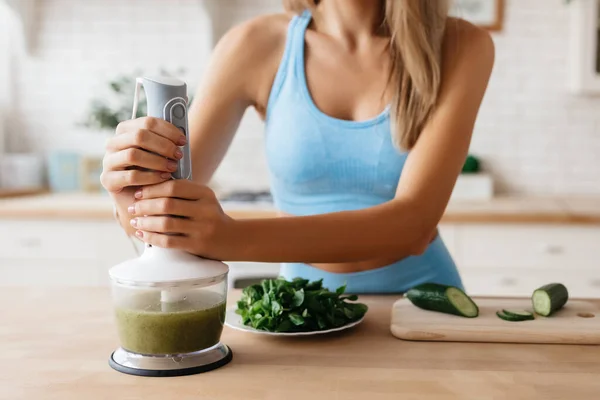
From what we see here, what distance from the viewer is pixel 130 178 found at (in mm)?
927

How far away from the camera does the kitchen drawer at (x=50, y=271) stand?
2734mm

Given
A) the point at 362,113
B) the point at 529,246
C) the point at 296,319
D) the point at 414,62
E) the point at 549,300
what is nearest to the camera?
the point at 296,319

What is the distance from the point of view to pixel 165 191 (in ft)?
2.92

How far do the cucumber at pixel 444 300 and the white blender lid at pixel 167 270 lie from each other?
13.7 inches

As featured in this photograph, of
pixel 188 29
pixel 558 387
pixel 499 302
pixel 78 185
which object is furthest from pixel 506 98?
pixel 558 387

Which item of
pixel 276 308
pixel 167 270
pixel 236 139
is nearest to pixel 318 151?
pixel 276 308

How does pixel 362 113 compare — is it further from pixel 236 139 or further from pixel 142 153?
pixel 236 139

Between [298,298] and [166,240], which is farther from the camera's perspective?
[298,298]

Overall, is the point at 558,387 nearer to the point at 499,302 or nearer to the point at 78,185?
the point at 499,302

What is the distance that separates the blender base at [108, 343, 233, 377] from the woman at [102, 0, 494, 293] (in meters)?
0.27

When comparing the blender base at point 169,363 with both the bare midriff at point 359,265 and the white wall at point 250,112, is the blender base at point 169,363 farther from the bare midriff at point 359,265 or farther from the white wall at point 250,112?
the white wall at point 250,112

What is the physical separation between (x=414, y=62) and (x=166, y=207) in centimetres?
59

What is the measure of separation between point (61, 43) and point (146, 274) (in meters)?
2.74

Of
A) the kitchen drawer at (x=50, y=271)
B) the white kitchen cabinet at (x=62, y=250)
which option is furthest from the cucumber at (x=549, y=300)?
the kitchen drawer at (x=50, y=271)
